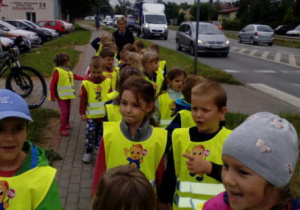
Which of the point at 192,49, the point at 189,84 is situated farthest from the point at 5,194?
the point at 192,49

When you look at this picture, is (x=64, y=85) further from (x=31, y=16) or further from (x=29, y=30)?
(x=31, y=16)

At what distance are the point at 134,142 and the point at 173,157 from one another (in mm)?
340

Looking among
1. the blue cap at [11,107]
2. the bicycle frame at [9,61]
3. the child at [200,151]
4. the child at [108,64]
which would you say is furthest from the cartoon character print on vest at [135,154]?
the bicycle frame at [9,61]

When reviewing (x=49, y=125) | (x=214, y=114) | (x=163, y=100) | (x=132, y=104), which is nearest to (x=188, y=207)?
(x=214, y=114)

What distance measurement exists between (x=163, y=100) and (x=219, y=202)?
2.54 m

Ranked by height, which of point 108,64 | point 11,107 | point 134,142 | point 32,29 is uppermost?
point 32,29

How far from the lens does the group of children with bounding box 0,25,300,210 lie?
1.56 m

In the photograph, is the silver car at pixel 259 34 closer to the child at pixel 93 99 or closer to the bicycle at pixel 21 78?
the bicycle at pixel 21 78

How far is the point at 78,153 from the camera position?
5812mm

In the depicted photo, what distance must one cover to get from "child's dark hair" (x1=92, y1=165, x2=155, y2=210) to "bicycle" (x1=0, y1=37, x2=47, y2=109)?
278 inches

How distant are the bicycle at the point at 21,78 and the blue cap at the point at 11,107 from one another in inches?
253

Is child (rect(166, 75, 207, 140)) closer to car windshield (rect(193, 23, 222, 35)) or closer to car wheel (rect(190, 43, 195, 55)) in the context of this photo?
car wheel (rect(190, 43, 195, 55))

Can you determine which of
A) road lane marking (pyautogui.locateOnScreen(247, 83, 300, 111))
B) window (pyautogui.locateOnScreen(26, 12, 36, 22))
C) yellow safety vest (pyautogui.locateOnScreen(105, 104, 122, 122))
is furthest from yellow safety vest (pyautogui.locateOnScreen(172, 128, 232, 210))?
window (pyautogui.locateOnScreen(26, 12, 36, 22))

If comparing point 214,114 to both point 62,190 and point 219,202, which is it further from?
point 62,190
